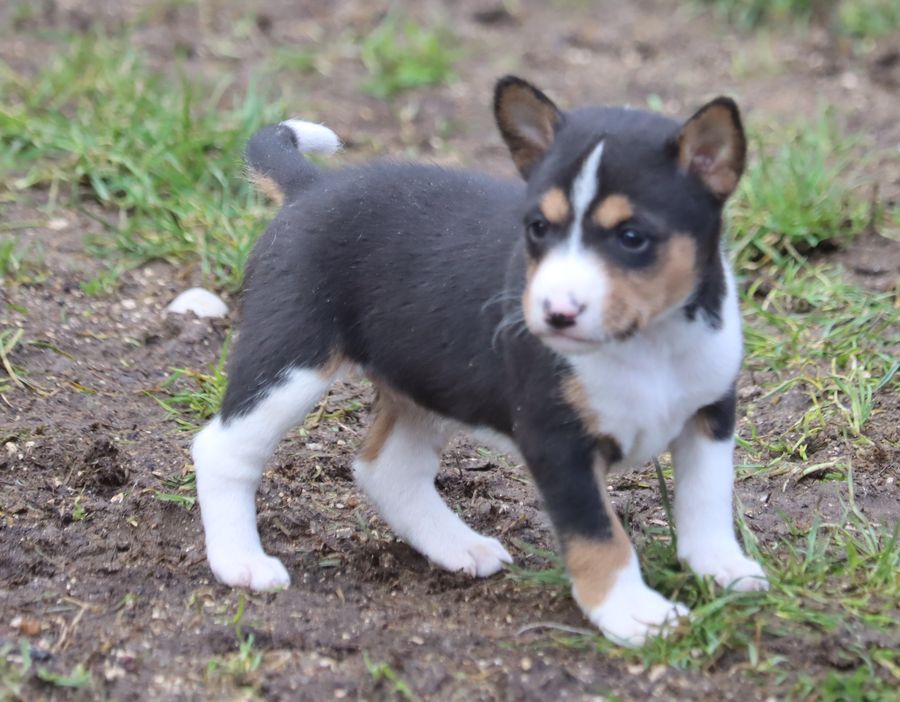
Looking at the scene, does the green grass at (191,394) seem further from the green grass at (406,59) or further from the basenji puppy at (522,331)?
the green grass at (406,59)

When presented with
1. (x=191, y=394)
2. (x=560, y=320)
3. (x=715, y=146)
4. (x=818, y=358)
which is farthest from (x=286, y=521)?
(x=818, y=358)

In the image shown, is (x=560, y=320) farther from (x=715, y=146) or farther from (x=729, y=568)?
(x=729, y=568)

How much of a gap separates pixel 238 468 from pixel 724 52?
642 centimetres

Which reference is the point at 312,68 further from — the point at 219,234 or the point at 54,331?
the point at 54,331

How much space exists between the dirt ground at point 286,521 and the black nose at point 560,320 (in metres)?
0.98

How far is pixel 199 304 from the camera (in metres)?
6.66

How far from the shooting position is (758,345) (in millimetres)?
6293

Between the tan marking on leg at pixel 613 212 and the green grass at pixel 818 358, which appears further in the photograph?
the green grass at pixel 818 358

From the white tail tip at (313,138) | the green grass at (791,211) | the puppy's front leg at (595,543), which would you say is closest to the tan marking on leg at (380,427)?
the white tail tip at (313,138)

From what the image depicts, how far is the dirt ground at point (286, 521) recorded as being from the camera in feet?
13.0

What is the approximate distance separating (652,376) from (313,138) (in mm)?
1792

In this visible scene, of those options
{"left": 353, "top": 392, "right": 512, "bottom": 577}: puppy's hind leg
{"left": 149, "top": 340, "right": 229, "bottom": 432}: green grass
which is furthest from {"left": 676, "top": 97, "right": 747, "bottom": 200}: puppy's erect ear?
{"left": 149, "top": 340, "right": 229, "bottom": 432}: green grass

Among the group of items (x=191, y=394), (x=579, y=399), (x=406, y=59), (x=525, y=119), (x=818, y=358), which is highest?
(x=525, y=119)

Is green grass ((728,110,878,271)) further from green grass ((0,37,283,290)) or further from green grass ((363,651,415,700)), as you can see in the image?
green grass ((363,651,415,700))
